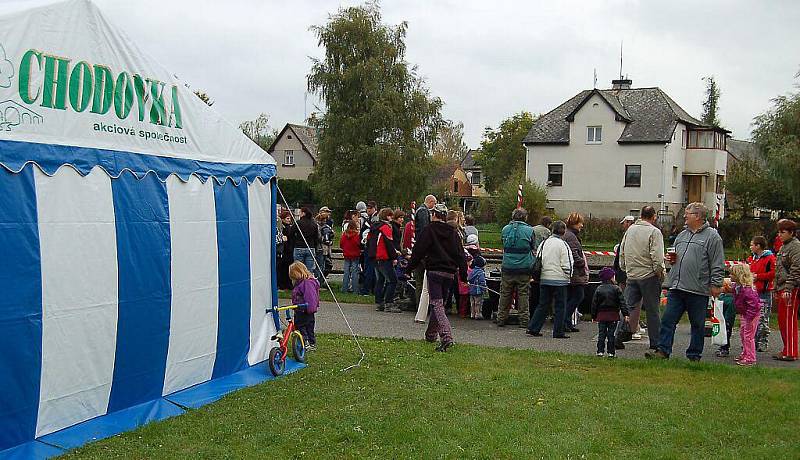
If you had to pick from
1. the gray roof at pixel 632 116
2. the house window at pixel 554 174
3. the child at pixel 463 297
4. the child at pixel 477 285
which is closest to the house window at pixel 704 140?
the gray roof at pixel 632 116

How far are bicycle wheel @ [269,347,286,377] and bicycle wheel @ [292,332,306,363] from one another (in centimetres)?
38

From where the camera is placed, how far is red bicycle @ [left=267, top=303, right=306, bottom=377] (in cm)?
915

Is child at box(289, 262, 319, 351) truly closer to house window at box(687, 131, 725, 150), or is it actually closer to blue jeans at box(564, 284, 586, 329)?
blue jeans at box(564, 284, 586, 329)

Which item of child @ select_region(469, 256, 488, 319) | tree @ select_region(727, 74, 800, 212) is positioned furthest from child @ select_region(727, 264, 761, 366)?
tree @ select_region(727, 74, 800, 212)

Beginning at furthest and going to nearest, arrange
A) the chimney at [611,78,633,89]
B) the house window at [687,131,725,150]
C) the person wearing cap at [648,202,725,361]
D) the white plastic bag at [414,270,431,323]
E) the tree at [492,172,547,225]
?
1. the chimney at [611,78,633,89]
2. the house window at [687,131,725,150]
3. the tree at [492,172,547,225]
4. the white plastic bag at [414,270,431,323]
5. the person wearing cap at [648,202,725,361]

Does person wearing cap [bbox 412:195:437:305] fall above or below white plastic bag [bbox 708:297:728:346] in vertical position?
above

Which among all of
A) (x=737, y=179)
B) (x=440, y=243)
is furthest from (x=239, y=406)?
(x=737, y=179)

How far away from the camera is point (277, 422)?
7160mm

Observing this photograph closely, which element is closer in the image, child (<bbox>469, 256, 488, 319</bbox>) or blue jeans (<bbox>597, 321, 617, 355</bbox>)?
blue jeans (<bbox>597, 321, 617, 355</bbox>)

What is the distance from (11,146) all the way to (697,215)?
7.53m

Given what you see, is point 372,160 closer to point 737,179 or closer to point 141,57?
point 737,179

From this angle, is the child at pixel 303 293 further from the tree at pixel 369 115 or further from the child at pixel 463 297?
the tree at pixel 369 115

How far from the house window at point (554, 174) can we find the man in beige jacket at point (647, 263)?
140ft

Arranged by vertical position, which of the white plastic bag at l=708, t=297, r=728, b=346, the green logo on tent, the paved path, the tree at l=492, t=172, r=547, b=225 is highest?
the green logo on tent
